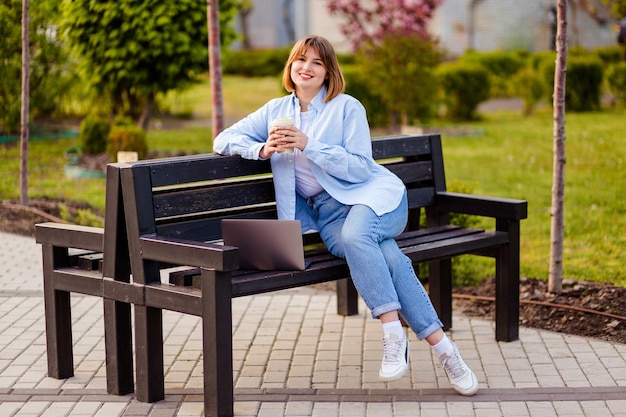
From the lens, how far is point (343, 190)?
516 centimetres

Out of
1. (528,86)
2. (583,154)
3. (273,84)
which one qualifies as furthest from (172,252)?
(273,84)

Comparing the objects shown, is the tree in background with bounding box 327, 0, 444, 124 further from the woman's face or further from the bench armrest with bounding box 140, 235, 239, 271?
the bench armrest with bounding box 140, 235, 239, 271

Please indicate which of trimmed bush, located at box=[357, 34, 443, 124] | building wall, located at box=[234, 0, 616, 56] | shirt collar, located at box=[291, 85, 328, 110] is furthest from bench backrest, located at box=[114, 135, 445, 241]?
building wall, located at box=[234, 0, 616, 56]

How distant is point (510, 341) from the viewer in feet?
18.9

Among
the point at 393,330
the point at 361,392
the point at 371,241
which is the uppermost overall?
the point at 371,241

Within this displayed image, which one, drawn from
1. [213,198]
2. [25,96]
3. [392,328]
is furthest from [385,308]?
[25,96]

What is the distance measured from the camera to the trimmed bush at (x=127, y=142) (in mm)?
12180

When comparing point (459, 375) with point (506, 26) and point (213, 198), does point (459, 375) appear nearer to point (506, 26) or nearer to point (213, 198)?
point (213, 198)

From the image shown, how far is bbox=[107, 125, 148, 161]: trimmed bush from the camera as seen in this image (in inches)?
480

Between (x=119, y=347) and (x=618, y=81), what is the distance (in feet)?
52.3

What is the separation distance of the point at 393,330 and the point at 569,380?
93 cm

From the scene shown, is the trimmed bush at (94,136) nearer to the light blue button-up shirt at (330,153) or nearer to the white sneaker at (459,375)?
the light blue button-up shirt at (330,153)

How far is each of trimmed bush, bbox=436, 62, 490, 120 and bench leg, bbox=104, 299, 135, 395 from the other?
45.1 ft

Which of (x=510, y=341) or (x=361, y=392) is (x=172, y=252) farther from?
(x=510, y=341)
